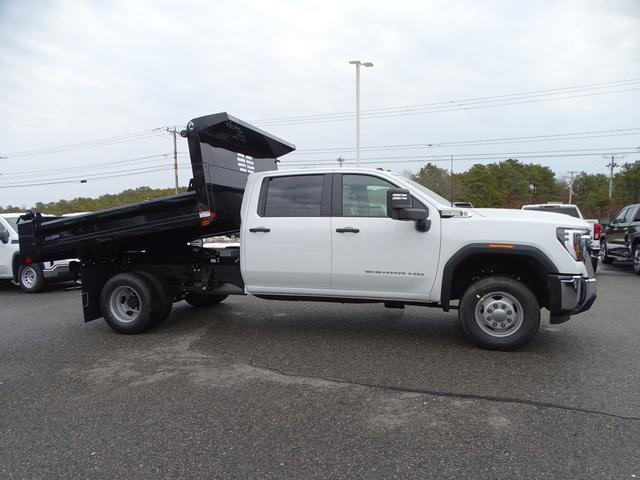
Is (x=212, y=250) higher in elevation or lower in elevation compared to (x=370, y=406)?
higher

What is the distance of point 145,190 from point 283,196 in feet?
211

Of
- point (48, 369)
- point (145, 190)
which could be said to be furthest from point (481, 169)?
point (48, 369)

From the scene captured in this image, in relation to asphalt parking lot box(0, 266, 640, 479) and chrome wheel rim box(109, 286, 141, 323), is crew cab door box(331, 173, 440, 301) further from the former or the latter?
chrome wheel rim box(109, 286, 141, 323)

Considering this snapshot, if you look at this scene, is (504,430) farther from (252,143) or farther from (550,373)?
(252,143)

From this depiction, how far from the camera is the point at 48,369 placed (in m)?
5.06

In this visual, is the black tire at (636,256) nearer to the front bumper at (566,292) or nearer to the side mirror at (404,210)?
the front bumper at (566,292)

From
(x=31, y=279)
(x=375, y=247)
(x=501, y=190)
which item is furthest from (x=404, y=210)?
(x=501, y=190)

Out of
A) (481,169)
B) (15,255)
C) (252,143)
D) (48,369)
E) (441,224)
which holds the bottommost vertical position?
(48,369)

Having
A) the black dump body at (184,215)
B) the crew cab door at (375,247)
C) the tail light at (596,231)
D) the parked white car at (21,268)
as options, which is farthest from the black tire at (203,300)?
the tail light at (596,231)

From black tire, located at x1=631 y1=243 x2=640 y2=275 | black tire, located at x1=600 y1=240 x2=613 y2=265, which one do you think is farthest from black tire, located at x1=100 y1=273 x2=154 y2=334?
black tire, located at x1=600 y1=240 x2=613 y2=265

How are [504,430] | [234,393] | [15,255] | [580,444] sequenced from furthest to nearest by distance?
1. [15,255]
2. [234,393]
3. [504,430]
4. [580,444]

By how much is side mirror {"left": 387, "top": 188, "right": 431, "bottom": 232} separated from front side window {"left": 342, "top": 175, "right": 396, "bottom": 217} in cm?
29

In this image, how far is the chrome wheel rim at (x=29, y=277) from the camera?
422 inches

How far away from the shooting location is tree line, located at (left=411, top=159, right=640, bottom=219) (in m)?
42.0
